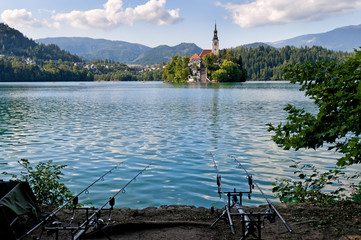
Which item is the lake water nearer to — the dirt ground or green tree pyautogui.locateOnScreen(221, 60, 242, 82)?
the dirt ground

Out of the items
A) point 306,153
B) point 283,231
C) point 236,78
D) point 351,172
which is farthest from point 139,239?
point 236,78

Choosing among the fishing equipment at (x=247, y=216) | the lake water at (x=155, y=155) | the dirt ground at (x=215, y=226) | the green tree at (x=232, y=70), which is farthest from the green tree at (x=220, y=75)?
the fishing equipment at (x=247, y=216)

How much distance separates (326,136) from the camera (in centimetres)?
705

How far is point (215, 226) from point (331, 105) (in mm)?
3570

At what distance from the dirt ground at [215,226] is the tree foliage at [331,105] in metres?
1.42

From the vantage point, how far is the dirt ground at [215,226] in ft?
22.0

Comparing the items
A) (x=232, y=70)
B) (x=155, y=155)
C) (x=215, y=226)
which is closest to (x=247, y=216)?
(x=215, y=226)

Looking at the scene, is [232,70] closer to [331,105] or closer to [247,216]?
[331,105]

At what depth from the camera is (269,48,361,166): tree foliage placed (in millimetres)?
6551

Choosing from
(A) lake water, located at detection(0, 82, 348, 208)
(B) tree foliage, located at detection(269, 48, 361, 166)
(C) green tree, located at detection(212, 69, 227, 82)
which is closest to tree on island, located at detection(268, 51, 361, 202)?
(B) tree foliage, located at detection(269, 48, 361, 166)

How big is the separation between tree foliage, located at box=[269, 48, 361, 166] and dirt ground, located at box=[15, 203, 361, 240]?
1417mm

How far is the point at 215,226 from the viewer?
23.9ft

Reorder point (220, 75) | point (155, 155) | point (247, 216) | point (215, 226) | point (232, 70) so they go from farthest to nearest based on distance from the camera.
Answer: point (232, 70) < point (220, 75) < point (155, 155) < point (215, 226) < point (247, 216)

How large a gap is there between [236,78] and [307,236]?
194 m
